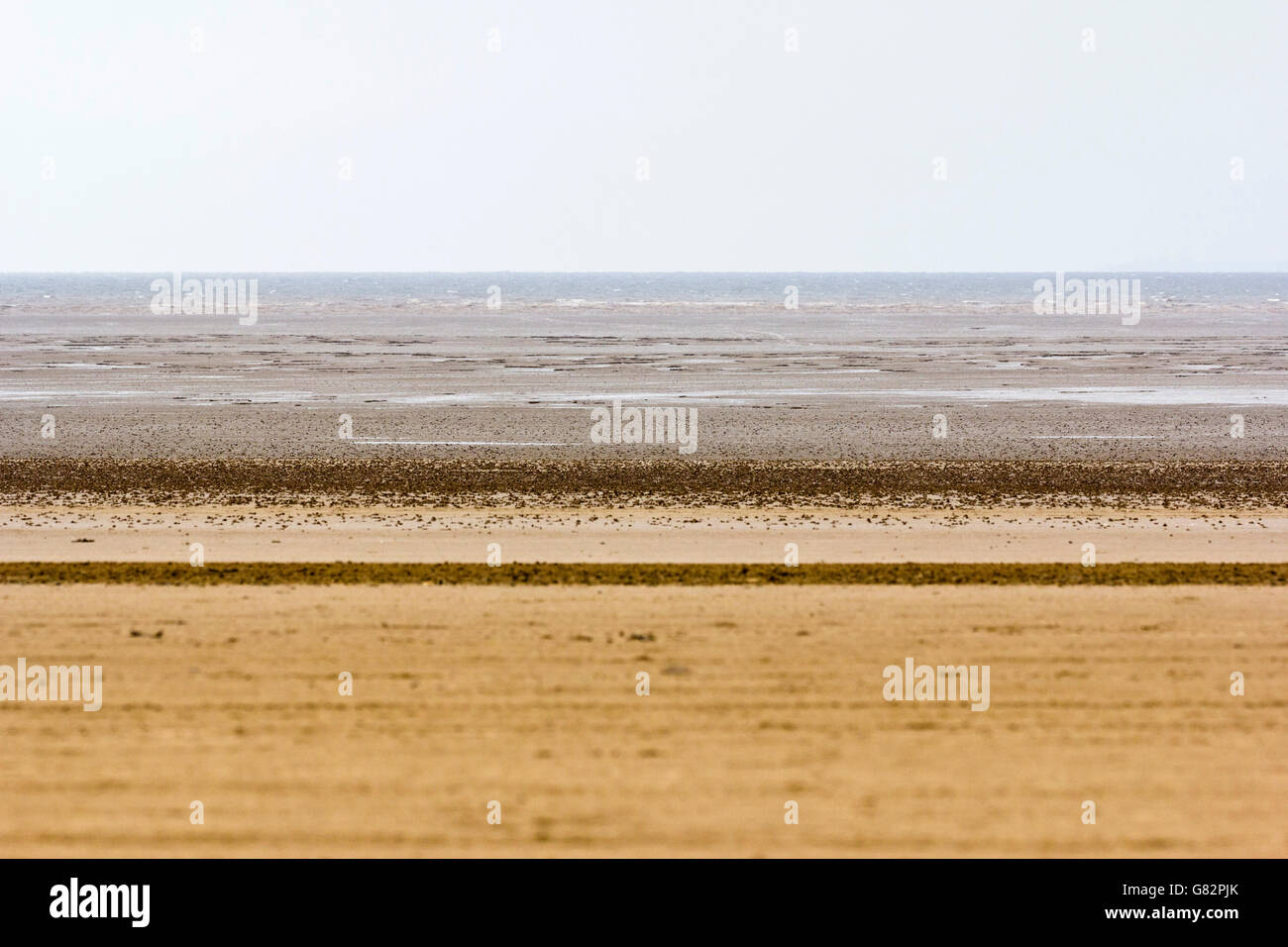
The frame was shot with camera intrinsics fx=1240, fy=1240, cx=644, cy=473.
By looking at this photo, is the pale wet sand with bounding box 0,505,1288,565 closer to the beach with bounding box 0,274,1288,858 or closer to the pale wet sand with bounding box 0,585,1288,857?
the beach with bounding box 0,274,1288,858

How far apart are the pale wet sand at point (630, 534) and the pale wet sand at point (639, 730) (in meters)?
2.73

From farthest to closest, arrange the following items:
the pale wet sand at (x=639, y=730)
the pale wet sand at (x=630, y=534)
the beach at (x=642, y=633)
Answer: the pale wet sand at (x=630, y=534), the beach at (x=642, y=633), the pale wet sand at (x=639, y=730)

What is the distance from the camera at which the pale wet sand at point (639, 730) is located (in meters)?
6.74

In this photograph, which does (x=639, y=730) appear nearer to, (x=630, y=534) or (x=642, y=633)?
(x=642, y=633)

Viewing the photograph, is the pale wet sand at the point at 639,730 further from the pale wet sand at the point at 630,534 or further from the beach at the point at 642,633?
the pale wet sand at the point at 630,534

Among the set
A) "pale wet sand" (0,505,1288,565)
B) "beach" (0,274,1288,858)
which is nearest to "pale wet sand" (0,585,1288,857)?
"beach" (0,274,1288,858)

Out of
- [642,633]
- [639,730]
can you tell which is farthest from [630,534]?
[639,730]

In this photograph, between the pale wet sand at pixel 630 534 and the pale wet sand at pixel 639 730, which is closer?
the pale wet sand at pixel 639 730

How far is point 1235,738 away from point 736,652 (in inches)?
139

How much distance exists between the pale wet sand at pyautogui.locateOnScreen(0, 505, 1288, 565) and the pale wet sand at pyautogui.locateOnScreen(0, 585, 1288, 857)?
2725 mm

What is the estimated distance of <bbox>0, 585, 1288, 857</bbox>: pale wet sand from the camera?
6.74 metres

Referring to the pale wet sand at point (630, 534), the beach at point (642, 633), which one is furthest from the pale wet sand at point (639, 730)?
the pale wet sand at point (630, 534)

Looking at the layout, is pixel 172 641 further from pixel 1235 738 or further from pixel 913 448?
pixel 913 448
